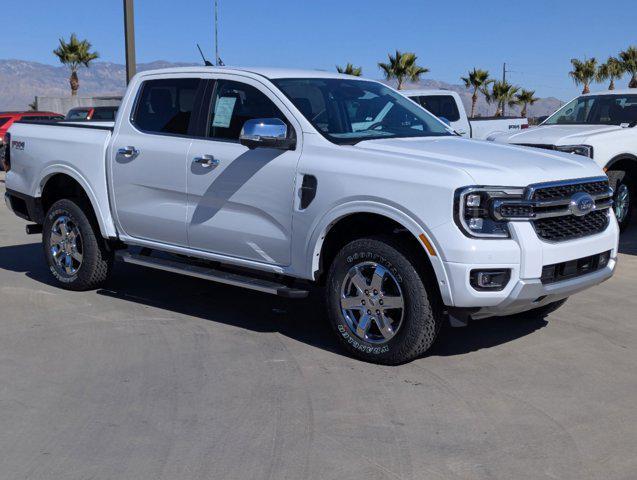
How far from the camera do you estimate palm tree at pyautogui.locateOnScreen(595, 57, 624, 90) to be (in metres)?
54.9

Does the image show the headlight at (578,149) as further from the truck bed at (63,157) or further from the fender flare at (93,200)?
the fender flare at (93,200)

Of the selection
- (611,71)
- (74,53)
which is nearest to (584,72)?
(611,71)

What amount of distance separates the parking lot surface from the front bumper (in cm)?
51

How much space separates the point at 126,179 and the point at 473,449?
13.3 ft

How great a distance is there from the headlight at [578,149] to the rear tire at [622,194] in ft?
1.72

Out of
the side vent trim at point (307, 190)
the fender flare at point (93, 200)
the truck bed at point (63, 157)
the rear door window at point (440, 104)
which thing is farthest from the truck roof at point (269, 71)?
the rear door window at point (440, 104)

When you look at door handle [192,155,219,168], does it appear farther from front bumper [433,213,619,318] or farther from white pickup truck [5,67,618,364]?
front bumper [433,213,619,318]

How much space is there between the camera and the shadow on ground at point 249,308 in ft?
21.1

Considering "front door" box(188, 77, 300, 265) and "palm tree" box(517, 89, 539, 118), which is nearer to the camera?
"front door" box(188, 77, 300, 265)

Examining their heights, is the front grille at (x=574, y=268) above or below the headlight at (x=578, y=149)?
below

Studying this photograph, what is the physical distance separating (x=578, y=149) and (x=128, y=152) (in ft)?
19.4

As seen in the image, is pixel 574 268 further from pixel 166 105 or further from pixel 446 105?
pixel 446 105

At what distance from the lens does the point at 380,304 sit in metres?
5.68

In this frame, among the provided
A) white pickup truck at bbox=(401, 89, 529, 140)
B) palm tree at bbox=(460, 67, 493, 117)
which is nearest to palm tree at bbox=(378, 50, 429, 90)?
palm tree at bbox=(460, 67, 493, 117)
